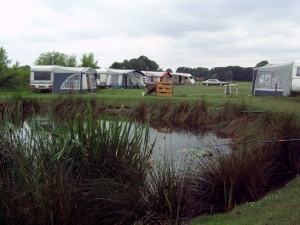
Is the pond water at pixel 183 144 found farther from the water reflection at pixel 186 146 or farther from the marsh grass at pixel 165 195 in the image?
the marsh grass at pixel 165 195

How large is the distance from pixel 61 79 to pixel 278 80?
15.7 m

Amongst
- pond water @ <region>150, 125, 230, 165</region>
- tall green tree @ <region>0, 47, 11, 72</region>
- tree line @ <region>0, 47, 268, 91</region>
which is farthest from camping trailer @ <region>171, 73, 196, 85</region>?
pond water @ <region>150, 125, 230, 165</region>

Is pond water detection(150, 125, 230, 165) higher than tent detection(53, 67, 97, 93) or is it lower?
lower

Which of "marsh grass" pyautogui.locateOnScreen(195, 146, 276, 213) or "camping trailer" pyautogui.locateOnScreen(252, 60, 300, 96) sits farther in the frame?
"camping trailer" pyautogui.locateOnScreen(252, 60, 300, 96)

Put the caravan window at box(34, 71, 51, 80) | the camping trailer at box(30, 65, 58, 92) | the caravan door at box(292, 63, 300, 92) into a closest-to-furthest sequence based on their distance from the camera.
Answer: the caravan door at box(292, 63, 300, 92) < the camping trailer at box(30, 65, 58, 92) < the caravan window at box(34, 71, 51, 80)

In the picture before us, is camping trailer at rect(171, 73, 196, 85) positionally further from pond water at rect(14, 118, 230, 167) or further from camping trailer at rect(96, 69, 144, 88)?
pond water at rect(14, 118, 230, 167)

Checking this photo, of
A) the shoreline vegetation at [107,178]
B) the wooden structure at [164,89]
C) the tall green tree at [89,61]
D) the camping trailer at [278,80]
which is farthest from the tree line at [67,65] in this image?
the shoreline vegetation at [107,178]

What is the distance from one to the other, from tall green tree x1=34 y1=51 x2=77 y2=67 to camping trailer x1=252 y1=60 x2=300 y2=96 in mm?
37808

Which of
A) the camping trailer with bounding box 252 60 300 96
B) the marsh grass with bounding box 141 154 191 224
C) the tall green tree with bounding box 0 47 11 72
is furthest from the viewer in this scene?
the tall green tree with bounding box 0 47 11 72

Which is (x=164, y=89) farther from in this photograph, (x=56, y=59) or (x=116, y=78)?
(x=56, y=59)

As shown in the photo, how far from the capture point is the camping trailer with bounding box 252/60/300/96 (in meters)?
24.7

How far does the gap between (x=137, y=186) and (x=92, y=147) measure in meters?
0.85

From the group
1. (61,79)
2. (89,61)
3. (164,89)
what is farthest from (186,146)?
(89,61)

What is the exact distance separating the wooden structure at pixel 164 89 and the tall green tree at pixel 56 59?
118ft
